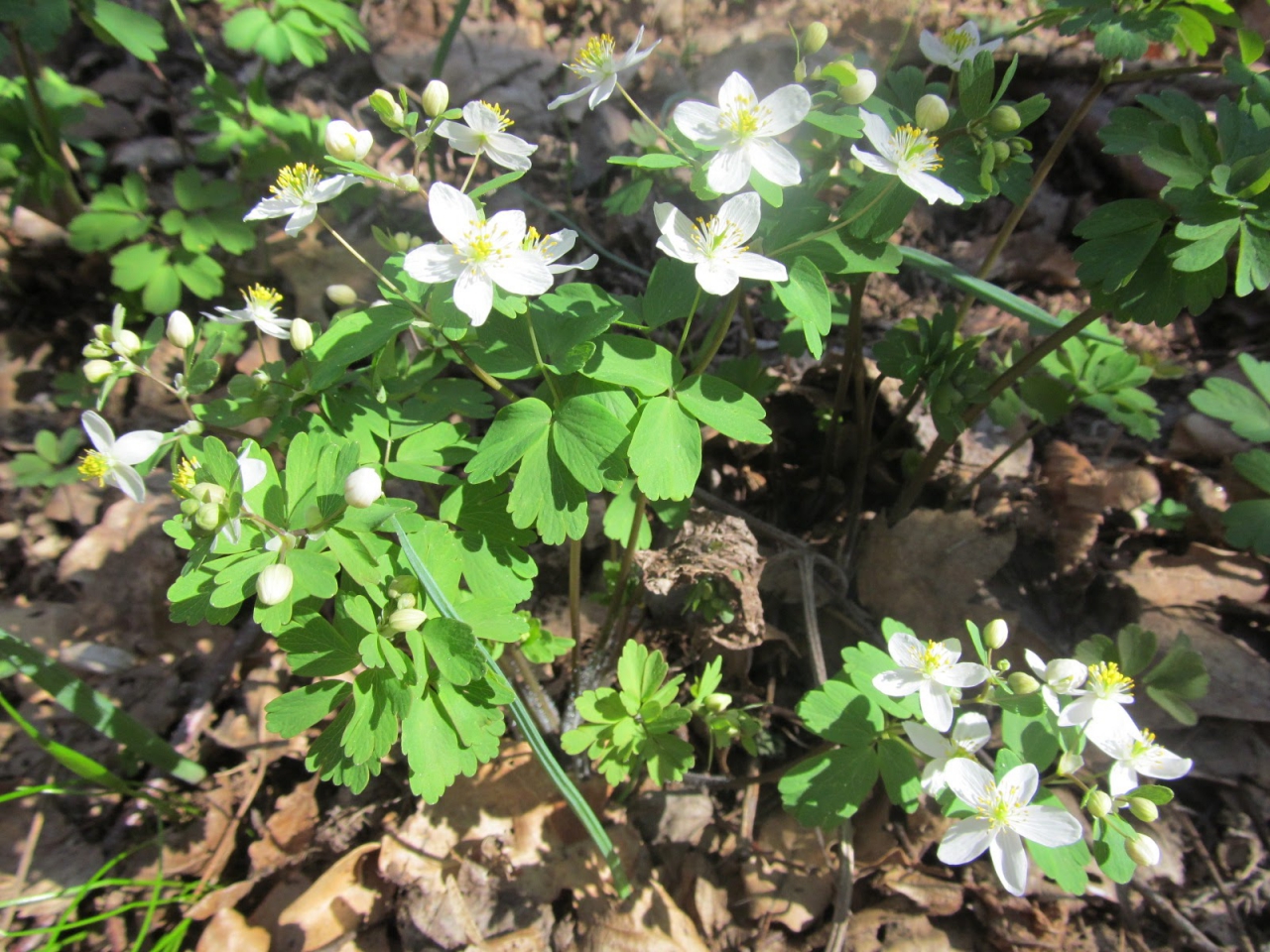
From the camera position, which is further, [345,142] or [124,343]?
[124,343]

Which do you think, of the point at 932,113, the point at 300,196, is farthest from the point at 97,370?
the point at 932,113

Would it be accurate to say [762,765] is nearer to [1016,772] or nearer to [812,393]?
[1016,772]

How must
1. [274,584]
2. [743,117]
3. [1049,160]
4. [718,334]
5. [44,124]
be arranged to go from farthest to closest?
[44,124]
[1049,160]
[718,334]
[743,117]
[274,584]

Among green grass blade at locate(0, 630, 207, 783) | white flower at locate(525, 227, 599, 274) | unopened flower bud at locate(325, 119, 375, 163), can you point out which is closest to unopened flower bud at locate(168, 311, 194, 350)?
unopened flower bud at locate(325, 119, 375, 163)

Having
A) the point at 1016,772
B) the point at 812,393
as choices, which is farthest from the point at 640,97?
the point at 1016,772

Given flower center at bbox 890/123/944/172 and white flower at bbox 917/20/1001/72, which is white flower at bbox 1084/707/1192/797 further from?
white flower at bbox 917/20/1001/72

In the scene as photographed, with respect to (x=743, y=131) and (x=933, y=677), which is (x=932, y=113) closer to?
(x=743, y=131)

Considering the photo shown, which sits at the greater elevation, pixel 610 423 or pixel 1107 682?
pixel 610 423
